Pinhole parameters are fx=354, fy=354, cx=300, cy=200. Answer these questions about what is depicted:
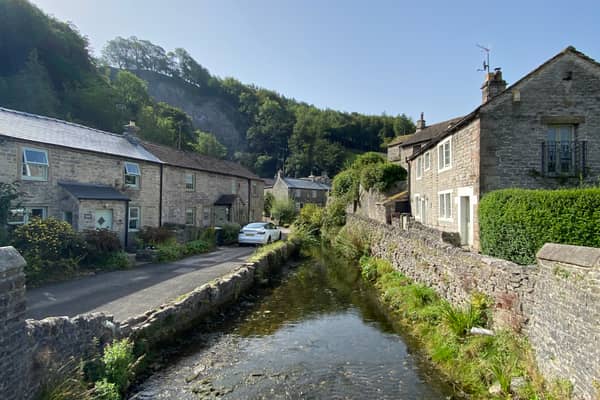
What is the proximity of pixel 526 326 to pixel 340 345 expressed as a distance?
4.28 metres

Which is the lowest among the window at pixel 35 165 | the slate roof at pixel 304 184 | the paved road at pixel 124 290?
the paved road at pixel 124 290

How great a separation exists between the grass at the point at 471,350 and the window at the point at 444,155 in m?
8.26

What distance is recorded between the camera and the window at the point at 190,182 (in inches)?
969

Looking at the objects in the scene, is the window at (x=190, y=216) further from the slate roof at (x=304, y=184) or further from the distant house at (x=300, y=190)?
the slate roof at (x=304, y=184)

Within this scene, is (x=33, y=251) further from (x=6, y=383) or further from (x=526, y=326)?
(x=526, y=326)

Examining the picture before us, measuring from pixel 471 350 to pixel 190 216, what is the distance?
21.1 m

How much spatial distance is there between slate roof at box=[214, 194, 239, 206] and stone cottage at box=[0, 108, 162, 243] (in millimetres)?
7310

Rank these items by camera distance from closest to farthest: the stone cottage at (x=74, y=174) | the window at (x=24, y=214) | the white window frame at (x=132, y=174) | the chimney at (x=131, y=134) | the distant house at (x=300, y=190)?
1. the window at (x=24, y=214)
2. the stone cottage at (x=74, y=174)
3. the white window frame at (x=132, y=174)
4. the chimney at (x=131, y=134)
5. the distant house at (x=300, y=190)

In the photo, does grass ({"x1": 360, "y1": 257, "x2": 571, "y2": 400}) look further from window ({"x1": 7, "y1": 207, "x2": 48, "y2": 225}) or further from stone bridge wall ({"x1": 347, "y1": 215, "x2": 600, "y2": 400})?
window ({"x1": 7, "y1": 207, "x2": 48, "y2": 225})

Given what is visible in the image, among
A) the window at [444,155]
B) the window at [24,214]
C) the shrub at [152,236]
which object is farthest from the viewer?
the shrub at [152,236]

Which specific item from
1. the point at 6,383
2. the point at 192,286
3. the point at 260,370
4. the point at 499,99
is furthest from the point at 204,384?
the point at 499,99

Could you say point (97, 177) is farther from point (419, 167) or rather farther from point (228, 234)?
point (419, 167)

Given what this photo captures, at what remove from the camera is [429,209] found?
21.2 meters

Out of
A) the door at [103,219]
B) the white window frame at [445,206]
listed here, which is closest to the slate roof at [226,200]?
the door at [103,219]
